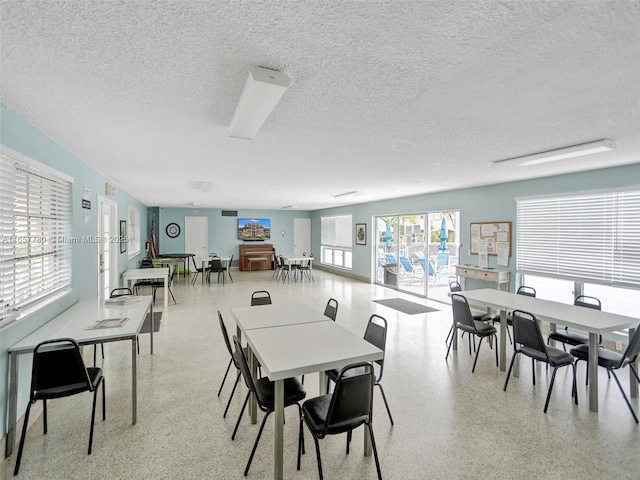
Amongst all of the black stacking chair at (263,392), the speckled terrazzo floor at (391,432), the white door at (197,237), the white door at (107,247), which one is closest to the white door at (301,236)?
the white door at (197,237)

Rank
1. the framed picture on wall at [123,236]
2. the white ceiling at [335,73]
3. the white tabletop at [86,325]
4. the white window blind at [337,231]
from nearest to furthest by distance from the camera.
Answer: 1. the white ceiling at [335,73]
2. the white tabletop at [86,325]
3. the framed picture on wall at [123,236]
4. the white window blind at [337,231]

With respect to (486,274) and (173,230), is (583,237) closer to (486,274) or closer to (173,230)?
(486,274)

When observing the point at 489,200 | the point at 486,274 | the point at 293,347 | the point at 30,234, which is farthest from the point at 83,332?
the point at 489,200

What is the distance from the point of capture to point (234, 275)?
1071 centimetres

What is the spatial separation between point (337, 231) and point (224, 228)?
4623 mm

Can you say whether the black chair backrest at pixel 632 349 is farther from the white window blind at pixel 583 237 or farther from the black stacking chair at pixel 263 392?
the black stacking chair at pixel 263 392

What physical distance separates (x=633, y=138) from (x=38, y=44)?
178 inches

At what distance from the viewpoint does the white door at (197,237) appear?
11.9 metres

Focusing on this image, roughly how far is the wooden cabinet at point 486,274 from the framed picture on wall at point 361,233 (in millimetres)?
3774

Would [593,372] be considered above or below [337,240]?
below

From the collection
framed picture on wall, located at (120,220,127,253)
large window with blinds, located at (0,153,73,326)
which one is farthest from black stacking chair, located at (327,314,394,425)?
framed picture on wall, located at (120,220,127,253)

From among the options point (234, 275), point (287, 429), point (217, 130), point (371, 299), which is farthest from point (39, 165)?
point (234, 275)

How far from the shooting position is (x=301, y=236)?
13.4 m

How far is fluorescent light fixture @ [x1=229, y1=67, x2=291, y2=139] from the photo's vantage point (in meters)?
1.70
